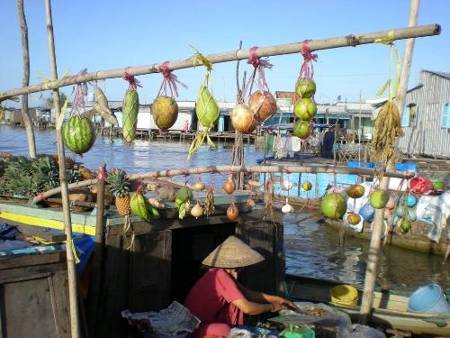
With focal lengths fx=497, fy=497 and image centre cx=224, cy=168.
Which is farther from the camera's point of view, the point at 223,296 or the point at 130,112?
the point at 223,296

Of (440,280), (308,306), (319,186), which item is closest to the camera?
(308,306)

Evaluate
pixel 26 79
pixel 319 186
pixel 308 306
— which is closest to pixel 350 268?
pixel 319 186

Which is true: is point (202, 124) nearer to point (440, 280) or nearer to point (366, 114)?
point (440, 280)

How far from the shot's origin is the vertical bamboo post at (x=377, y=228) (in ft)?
15.8

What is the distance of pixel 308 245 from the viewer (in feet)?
48.2

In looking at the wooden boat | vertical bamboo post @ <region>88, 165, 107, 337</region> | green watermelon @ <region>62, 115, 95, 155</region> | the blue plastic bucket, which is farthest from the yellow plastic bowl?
green watermelon @ <region>62, 115, 95, 155</region>

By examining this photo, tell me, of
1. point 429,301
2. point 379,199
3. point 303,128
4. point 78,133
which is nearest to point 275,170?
point 379,199

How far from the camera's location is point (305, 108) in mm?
2803

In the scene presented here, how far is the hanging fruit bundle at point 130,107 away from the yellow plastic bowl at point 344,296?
16.8 ft

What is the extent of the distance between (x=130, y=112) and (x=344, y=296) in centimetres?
541

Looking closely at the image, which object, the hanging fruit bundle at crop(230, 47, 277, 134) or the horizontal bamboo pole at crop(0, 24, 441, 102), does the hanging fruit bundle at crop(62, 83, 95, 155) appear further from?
the hanging fruit bundle at crop(230, 47, 277, 134)

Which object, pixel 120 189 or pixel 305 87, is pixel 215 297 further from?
pixel 305 87

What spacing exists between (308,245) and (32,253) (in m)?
12.1

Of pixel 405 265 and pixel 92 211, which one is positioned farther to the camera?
pixel 405 265
